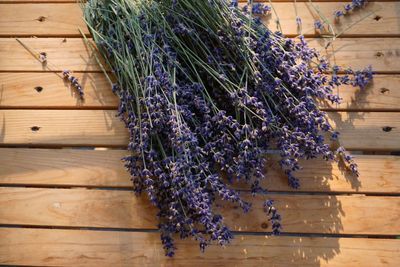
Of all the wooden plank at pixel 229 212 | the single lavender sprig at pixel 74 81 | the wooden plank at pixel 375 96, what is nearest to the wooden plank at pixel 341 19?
the wooden plank at pixel 375 96

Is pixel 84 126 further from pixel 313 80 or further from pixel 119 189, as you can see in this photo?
pixel 313 80

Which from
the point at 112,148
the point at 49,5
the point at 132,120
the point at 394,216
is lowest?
the point at 394,216

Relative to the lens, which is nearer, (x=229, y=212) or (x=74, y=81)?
(x=229, y=212)

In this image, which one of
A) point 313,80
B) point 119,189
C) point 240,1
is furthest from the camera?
point 240,1

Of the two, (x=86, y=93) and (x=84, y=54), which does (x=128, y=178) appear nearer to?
(x=86, y=93)

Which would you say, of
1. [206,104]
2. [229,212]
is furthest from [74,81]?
[229,212]

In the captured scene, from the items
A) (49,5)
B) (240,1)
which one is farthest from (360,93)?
(49,5)

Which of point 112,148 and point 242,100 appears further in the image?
point 112,148
